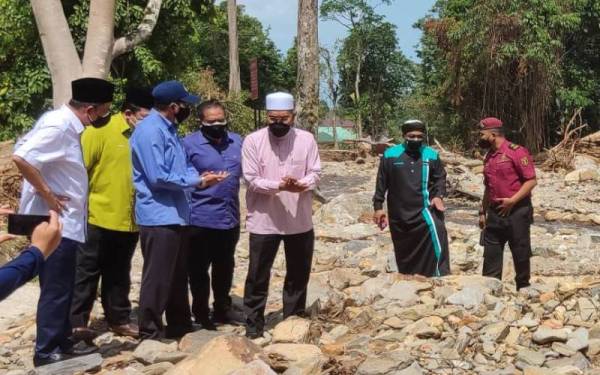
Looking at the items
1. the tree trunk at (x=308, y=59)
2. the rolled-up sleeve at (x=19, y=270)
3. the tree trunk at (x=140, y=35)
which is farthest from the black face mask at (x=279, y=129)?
the tree trunk at (x=308, y=59)

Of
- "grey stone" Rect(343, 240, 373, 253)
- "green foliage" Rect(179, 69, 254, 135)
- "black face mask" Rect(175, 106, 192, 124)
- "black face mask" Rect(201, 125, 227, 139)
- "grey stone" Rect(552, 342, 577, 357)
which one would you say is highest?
"green foliage" Rect(179, 69, 254, 135)

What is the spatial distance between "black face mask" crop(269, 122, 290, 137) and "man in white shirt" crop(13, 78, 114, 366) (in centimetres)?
107

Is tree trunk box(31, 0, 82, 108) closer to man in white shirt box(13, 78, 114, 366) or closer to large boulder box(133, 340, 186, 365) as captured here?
man in white shirt box(13, 78, 114, 366)

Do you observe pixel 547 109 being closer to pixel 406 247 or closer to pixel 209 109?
pixel 406 247

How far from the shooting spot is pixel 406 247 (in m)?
5.87

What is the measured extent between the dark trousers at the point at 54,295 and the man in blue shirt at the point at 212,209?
973 mm

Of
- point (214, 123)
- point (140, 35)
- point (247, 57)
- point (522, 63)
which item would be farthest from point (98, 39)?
point (247, 57)

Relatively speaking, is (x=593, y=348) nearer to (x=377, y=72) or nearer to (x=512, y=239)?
(x=512, y=239)

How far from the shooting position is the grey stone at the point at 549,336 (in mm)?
4215

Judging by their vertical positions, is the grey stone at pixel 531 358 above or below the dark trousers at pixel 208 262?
below

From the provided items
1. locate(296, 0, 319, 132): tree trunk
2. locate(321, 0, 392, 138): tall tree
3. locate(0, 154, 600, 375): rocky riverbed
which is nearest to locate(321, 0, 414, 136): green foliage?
locate(321, 0, 392, 138): tall tree

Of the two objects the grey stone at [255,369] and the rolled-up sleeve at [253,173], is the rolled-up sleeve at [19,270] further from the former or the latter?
the rolled-up sleeve at [253,173]

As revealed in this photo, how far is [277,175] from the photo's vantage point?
4742mm

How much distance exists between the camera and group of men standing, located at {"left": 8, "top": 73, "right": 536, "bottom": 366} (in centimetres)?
404
